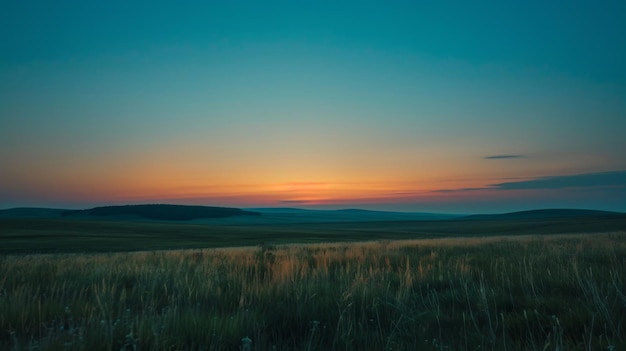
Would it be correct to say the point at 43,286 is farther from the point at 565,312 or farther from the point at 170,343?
the point at 565,312

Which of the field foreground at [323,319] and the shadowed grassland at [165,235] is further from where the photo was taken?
the shadowed grassland at [165,235]

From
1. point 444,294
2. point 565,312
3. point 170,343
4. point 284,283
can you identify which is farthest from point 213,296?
point 565,312

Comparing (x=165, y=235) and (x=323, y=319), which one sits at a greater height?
(x=323, y=319)

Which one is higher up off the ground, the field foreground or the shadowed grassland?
the field foreground

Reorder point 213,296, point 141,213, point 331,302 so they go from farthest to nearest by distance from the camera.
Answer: point 141,213
point 213,296
point 331,302

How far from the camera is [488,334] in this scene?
3295 millimetres

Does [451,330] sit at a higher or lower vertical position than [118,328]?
lower

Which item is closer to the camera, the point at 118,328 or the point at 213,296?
the point at 118,328

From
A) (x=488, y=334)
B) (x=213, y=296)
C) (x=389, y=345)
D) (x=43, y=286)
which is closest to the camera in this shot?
(x=389, y=345)

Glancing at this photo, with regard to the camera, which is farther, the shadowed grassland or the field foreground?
the shadowed grassland

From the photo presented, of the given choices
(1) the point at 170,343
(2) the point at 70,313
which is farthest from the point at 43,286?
(1) the point at 170,343

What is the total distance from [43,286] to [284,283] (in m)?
3.49

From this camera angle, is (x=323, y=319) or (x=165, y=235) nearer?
(x=323, y=319)

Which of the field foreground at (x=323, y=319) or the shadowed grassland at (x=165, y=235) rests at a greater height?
the field foreground at (x=323, y=319)
